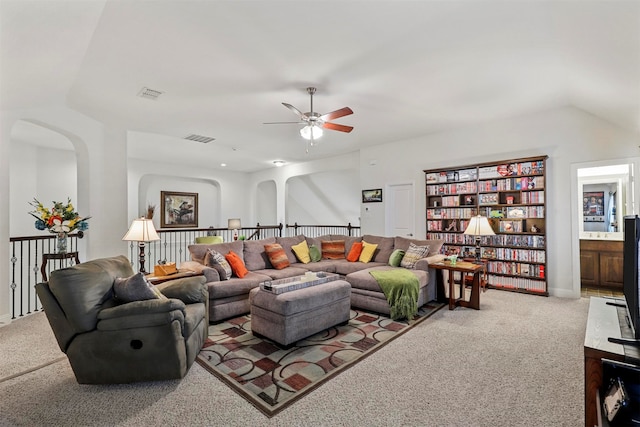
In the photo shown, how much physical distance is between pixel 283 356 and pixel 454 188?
14.7ft

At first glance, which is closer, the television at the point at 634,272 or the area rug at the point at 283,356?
the television at the point at 634,272

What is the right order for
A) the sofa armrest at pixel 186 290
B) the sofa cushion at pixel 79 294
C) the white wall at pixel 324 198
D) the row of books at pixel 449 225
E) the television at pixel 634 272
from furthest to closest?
the white wall at pixel 324 198 < the row of books at pixel 449 225 < the sofa armrest at pixel 186 290 < the sofa cushion at pixel 79 294 < the television at pixel 634 272

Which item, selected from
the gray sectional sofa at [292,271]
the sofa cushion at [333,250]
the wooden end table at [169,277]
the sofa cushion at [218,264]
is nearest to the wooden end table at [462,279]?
the gray sectional sofa at [292,271]

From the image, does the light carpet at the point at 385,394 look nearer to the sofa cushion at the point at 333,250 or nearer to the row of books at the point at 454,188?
the sofa cushion at the point at 333,250

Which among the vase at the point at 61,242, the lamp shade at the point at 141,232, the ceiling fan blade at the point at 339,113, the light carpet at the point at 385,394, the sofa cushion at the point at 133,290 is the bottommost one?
the light carpet at the point at 385,394

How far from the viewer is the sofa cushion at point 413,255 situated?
4602mm

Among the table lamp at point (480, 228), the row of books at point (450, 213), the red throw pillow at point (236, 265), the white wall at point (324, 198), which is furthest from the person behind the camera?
the white wall at point (324, 198)

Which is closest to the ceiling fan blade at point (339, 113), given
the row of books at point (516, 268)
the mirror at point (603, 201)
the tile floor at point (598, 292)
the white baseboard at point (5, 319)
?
the row of books at point (516, 268)

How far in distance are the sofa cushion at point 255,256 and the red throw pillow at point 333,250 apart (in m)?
1.20

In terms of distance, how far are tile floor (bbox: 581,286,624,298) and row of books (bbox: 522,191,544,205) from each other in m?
1.62

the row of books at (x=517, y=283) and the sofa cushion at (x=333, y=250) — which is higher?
the sofa cushion at (x=333, y=250)

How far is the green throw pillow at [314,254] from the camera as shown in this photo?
214 inches

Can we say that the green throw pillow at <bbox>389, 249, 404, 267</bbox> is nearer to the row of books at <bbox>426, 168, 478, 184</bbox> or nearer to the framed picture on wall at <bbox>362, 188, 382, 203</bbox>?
the row of books at <bbox>426, 168, 478, 184</bbox>

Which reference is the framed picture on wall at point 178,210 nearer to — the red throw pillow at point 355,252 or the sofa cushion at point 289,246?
the sofa cushion at point 289,246
